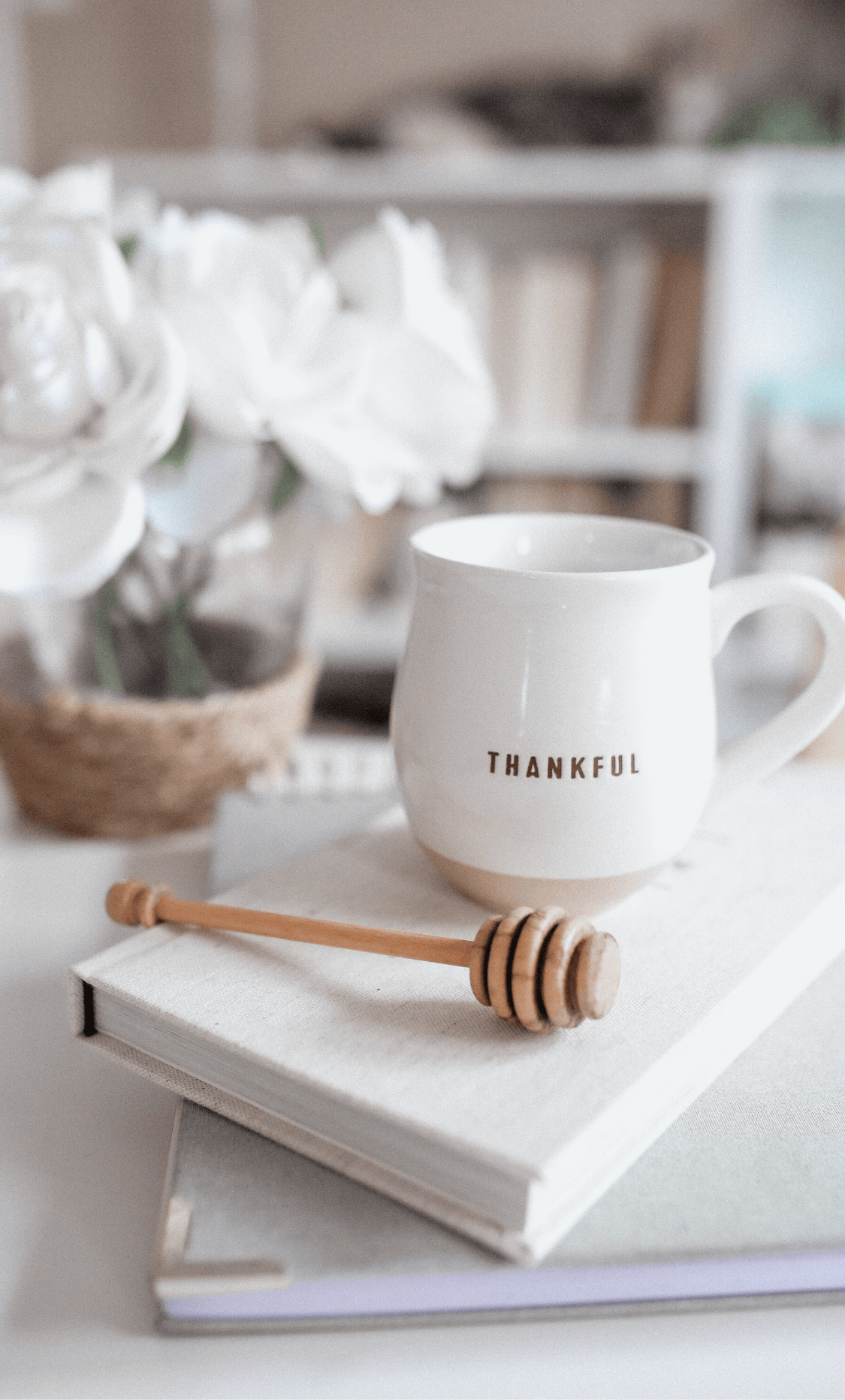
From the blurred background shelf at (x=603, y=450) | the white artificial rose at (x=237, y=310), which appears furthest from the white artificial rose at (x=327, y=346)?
the blurred background shelf at (x=603, y=450)

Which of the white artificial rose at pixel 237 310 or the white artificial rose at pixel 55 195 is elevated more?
the white artificial rose at pixel 55 195

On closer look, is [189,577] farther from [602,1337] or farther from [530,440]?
[530,440]

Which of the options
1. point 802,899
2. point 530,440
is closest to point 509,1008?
point 802,899

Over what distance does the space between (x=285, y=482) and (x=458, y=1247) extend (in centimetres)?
40

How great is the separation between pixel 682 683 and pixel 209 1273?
0.23m

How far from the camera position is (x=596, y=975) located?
305 mm

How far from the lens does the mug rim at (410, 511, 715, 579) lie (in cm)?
36

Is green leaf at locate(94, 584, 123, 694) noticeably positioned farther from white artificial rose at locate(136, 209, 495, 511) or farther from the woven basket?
white artificial rose at locate(136, 209, 495, 511)

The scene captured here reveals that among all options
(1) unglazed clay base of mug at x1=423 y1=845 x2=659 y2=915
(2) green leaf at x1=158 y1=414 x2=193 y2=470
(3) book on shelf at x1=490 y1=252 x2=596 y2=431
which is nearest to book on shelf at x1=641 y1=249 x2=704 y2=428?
(3) book on shelf at x1=490 y1=252 x2=596 y2=431

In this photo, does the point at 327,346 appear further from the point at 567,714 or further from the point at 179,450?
the point at 567,714

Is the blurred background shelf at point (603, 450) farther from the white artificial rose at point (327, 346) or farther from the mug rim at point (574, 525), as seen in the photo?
the mug rim at point (574, 525)

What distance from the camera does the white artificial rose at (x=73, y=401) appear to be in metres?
0.46

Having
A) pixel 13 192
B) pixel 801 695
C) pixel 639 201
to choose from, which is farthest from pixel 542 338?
pixel 801 695

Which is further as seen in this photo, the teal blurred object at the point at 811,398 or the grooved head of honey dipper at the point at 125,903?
the teal blurred object at the point at 811,398
